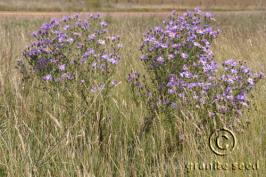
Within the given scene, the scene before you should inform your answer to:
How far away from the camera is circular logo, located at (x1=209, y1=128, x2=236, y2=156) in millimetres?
2412

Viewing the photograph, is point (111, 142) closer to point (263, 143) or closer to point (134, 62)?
point (263, 143)

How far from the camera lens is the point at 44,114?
3.06m

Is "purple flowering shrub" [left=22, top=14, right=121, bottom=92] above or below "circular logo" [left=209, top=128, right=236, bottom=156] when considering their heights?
above

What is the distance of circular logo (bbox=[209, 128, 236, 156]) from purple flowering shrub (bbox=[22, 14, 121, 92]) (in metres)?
0.93

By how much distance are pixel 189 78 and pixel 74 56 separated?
3.58ft

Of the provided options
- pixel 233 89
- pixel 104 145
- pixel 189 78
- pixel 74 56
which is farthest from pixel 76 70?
pixel 233 89

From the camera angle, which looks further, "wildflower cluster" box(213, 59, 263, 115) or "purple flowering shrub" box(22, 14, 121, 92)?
"purple flowering shrub" box(22, 14, 121, 92)

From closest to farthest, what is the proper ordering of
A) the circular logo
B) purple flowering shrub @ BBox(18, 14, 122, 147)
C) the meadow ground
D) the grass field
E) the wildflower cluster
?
1. the meadow ground
2. the circular logo
3. the wildflower cluster
4. purple flowering shrub @ BBox(18, 14, 122, 147)
5. the grass field

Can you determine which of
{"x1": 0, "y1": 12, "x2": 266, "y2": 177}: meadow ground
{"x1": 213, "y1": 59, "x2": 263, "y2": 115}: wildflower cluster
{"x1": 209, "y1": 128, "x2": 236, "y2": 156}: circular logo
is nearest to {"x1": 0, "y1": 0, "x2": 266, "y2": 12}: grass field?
{"x1": 0, "y1": 12, "x2": 266, "y2": 177}: meadow ground

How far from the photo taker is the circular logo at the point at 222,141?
2412mm

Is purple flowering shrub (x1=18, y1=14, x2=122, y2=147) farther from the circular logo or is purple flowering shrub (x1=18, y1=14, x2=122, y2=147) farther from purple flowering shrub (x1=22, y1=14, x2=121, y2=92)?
the circular logo

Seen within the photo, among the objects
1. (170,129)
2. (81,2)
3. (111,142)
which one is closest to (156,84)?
(170,129)

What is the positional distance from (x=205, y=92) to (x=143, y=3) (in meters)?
28.2

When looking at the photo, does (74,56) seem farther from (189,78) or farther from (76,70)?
(189,78)
